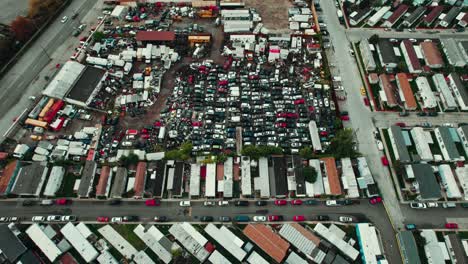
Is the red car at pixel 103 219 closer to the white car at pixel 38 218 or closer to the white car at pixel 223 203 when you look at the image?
the white car at pixel 38 218

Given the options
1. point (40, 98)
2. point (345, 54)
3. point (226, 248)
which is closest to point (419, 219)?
point (226, 248)

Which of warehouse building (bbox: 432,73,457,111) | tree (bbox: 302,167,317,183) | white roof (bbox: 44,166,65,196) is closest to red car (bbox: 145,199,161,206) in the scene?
white roof (bbox: 44,166,65,196)

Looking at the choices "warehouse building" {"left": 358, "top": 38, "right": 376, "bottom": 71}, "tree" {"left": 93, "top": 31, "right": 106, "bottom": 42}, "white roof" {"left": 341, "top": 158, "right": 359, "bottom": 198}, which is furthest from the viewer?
"tree" {"left": 93, "top": 31, "right": 106, "bottom": 42}

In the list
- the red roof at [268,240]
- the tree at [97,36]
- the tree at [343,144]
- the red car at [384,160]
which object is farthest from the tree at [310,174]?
the tree at [97,36]

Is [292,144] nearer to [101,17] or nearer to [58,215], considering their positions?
[58,215]

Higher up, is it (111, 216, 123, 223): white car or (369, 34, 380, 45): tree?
(369, 34, 380, 45): tree

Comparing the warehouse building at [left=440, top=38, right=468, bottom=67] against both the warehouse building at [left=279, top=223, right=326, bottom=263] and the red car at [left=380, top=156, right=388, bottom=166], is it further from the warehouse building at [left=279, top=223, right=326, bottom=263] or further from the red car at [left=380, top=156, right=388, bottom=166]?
the warehouse building at [left=279, top=223, right=326, bottom=263]

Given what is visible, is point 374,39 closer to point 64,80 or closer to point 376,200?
point 376,200
